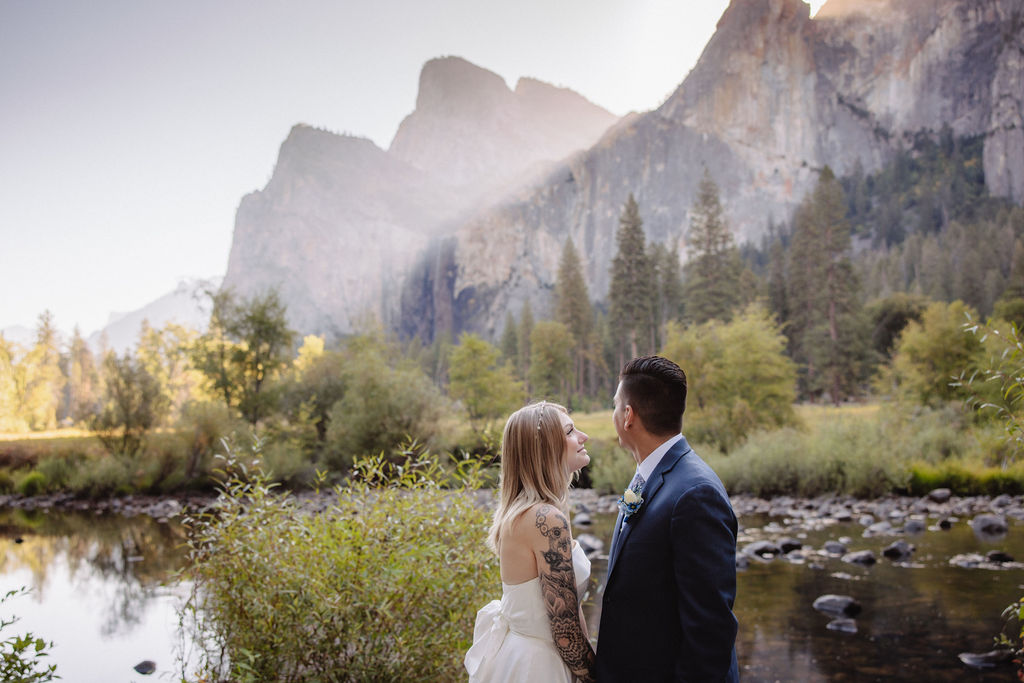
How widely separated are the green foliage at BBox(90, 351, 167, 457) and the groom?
3375cm

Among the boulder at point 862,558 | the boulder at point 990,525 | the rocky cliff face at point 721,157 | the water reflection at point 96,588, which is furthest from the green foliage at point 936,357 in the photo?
the rocky cliff face at point 721,157

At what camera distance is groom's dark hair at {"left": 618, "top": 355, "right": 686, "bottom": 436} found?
276 centimetres

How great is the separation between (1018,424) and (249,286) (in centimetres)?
17773

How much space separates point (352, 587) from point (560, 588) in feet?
11.1

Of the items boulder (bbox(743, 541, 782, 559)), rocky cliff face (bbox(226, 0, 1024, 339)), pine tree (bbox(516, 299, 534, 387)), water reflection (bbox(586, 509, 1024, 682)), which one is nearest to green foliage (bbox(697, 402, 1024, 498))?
water reflection (bbox(586, 509, 1024, 682))

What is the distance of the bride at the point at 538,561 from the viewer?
9.65ft

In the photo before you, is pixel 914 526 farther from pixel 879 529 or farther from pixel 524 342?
pixel 524 342

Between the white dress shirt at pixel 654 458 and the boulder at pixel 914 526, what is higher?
the white dress shirt at pixel 654 458

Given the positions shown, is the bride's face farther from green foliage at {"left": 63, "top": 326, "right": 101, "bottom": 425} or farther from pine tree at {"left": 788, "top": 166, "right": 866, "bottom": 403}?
green foliage at {"left": 63, "top": 326, "right": 101, "bottom": 425}

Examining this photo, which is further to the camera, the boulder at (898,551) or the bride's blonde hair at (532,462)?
the boulder at (898,551)

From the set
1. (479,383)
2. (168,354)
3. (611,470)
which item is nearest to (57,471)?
(611,470)

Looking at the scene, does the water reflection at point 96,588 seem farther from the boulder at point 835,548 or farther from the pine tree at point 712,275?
the pine tree at point 712,275

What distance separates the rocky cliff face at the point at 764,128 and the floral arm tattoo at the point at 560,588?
9926 cm

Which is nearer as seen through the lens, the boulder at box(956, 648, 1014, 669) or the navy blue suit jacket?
the navy blue suit jacket
